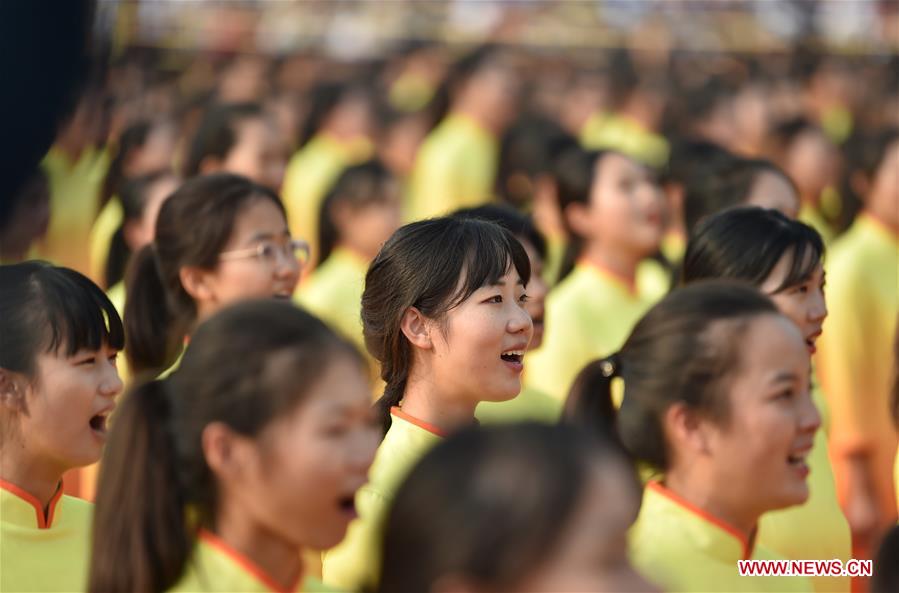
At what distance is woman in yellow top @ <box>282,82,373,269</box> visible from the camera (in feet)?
28.5

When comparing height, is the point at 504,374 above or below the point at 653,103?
below

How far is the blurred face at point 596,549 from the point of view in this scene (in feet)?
5.34

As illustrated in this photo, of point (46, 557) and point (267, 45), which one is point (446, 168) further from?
point (267, 45)

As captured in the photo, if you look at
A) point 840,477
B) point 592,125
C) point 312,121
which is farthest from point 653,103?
point 840,477

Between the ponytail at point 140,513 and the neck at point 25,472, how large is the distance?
2.46 ft

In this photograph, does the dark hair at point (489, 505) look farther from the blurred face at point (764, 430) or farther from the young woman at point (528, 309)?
the young woman at point (528, 309)

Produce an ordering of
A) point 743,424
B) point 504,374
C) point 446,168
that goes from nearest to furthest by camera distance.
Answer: point 743,424, point 504,374, point 446,168

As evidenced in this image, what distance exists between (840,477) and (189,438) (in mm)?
3827

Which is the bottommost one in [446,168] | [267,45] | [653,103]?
[446,168]

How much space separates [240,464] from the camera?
2.07 m

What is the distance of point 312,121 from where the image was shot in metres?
10.1

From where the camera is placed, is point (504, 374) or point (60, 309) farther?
point (504, 374)

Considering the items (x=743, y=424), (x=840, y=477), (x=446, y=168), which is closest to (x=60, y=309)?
(x=743, y=424)

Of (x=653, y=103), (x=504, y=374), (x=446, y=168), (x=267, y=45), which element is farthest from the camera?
(x=267, y=45)
